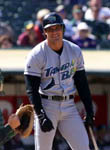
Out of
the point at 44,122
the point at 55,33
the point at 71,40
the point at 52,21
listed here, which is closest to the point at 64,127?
the point at 44,122

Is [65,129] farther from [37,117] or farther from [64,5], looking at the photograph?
[64,5]

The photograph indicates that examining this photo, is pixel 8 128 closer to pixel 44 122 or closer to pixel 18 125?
pixel 18 125

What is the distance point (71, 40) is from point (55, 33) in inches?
147

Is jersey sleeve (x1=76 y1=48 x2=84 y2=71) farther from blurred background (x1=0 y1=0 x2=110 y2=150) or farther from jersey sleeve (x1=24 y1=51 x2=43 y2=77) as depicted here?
blurred background (x1=0 y1=0 x2=110 y2=150)

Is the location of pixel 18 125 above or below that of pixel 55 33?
below

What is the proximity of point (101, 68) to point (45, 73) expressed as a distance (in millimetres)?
2572

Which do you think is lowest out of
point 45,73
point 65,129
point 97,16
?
point 65,129

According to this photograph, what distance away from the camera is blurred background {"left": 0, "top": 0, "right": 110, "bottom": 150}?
773 centimetres

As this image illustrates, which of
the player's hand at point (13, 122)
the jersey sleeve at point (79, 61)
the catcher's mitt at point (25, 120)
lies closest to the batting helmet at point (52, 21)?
the jersey sleeve at point (79, 61)

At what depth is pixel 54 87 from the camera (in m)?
4.73

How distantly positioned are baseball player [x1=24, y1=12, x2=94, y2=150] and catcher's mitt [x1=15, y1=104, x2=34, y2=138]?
0.45 metres

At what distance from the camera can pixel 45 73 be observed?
4691 millimetres

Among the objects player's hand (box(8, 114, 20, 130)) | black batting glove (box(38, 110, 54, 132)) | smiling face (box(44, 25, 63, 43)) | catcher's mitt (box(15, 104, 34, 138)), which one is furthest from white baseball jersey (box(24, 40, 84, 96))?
player's hand (box(8, 114, 20, 130))

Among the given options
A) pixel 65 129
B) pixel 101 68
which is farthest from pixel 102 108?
pixel 65 129
